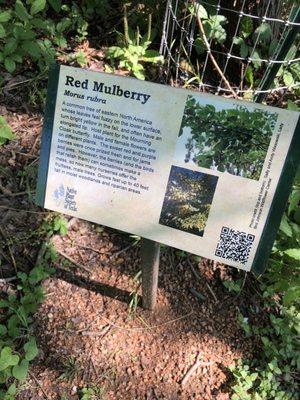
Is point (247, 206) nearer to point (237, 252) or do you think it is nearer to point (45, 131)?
point (237, 252)

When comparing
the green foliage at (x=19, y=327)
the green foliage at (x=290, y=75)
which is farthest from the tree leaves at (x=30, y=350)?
the green foliage at (x=290, y=75)

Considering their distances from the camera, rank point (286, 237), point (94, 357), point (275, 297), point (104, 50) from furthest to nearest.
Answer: point (104, 50), point (275, 297), point (286, 237), point (94, 357)

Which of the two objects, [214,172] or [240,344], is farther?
[240,344]

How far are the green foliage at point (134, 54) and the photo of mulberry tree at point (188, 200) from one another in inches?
63.9

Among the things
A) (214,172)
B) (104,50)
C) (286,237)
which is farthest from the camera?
(104,50)

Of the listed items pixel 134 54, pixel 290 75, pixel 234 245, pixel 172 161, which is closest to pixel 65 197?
pixel 172 161

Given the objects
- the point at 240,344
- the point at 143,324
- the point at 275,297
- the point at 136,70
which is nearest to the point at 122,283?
the point at 143,324

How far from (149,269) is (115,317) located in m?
0.41

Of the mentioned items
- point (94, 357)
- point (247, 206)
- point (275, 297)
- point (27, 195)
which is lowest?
point (94, 357)

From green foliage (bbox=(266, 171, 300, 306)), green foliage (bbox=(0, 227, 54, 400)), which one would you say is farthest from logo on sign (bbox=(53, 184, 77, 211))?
green foliage (bbox=(266, 171, 300, 306))

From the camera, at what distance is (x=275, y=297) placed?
2514mm

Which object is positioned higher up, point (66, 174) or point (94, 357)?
point (66, 174)

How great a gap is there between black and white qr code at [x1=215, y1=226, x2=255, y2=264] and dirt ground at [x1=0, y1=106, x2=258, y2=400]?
0.81 meters

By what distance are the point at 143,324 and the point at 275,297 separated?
0.76 meters
